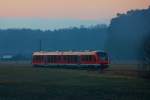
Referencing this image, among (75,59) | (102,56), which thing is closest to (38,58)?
(75,59)

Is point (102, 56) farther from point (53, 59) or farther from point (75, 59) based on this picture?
point (53, 59)

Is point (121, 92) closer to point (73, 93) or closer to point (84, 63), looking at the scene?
point (73, 93)

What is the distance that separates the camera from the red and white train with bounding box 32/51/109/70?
2997 inches

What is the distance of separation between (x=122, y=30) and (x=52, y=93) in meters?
90.8

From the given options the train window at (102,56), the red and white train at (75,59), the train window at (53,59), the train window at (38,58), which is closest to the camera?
the red and white train at (75,59)

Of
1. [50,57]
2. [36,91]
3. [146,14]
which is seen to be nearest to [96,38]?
[146,14]

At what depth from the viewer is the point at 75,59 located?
78.9m

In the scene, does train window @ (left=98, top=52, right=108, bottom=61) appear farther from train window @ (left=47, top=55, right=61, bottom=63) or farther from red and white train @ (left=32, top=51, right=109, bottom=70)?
train window @ (left=47, top=55, right=61, bottom=63)

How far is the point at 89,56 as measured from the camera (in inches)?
3019

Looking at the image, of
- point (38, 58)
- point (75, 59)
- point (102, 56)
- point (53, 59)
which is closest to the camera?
point (102, 56)

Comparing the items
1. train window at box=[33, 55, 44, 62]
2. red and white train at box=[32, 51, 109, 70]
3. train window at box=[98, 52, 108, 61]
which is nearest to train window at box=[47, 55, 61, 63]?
red and white train at box=[32, 51, 109, 70]

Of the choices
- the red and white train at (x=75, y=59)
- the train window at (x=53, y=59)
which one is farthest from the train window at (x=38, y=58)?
the train window at (x=53, y=59)

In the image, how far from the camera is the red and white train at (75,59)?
2997 inches

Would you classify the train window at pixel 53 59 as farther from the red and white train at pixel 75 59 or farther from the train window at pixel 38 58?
the train window at pixel 38 58
